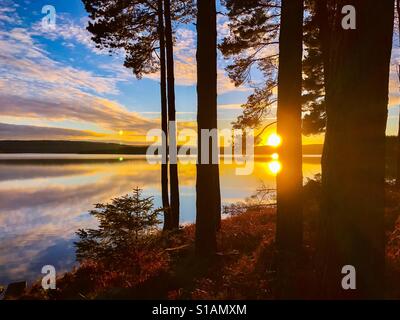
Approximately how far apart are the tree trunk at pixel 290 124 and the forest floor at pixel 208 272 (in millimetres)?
558

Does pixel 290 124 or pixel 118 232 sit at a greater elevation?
pixel 290 124

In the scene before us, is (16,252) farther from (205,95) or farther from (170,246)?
(205,95)

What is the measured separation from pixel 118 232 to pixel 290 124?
575 centimetres

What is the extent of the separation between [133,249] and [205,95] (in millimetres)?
4828

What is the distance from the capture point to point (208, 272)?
314 inches

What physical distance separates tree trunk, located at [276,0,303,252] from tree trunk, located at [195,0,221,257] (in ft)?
5.76

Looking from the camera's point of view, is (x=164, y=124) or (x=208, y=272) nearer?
(x=208, y=272)

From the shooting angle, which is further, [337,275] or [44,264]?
[44,264]

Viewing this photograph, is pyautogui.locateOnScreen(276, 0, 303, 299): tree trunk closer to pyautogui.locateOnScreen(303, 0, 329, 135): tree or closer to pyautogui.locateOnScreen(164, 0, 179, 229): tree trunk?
pyautogui.locateOnScreen(303, 0, 329, 135): tree

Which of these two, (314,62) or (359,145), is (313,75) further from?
(359,145)

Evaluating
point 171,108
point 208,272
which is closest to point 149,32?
point 171,108

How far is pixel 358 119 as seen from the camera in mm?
4484

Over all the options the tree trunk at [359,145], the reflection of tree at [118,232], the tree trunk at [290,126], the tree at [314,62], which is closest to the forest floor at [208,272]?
the reflection of tree at [118,232]
